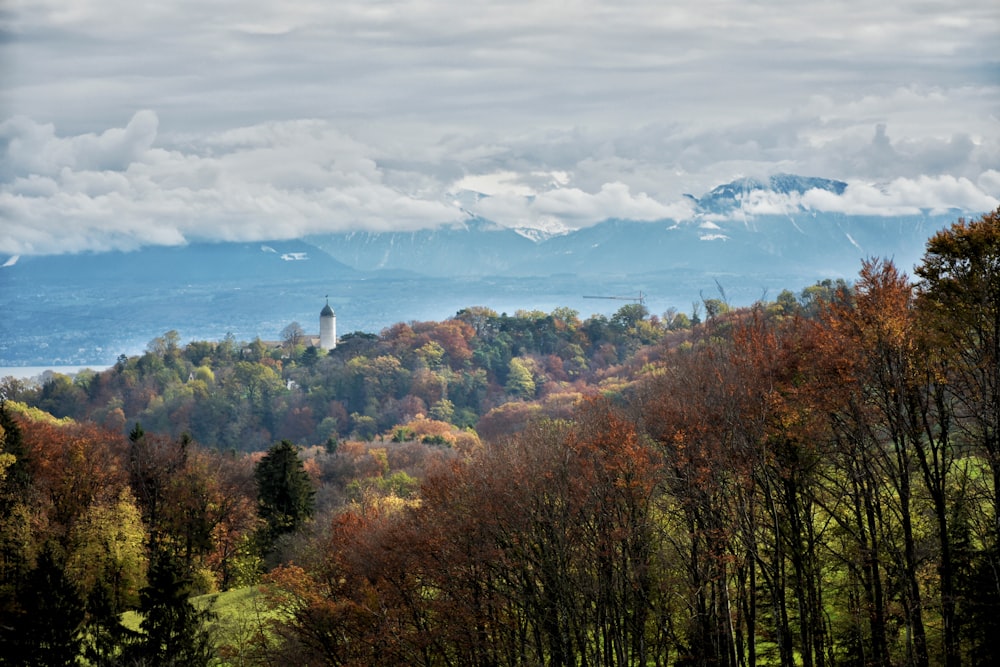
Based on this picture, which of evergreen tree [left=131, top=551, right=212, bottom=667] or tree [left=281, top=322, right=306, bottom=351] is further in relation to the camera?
tree [left=281, top=322, right=306, bottom=351]

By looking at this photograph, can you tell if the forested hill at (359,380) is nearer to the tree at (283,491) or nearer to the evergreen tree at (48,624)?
the tree at (283,491)

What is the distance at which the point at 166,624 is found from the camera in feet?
95.9

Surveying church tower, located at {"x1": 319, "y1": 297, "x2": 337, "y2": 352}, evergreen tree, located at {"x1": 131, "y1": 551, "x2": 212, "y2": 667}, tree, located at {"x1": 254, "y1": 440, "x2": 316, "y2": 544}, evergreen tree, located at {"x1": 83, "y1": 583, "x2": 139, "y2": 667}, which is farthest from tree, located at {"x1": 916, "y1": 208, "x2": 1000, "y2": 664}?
church tower, located at {"x1": 319, "y1": 297, "x2": 337, "y2": 352}

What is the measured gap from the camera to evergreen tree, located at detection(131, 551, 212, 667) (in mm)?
28938

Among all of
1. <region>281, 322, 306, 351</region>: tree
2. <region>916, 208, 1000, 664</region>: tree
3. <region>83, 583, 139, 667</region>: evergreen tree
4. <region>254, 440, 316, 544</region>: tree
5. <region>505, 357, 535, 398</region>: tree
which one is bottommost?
<region>83, 583, 139, 667</region>: evergreen tree

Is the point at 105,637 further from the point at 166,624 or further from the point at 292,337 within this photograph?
the point at 292,337

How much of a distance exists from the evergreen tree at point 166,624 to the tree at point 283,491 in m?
20.3

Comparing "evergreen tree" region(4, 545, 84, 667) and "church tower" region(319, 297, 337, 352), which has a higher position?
"church tower" region(319, 297, 337, 352)

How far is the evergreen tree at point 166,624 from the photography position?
2894cm

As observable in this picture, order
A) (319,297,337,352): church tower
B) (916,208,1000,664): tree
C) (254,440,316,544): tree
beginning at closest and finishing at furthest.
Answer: (916,208,1000,664): tree
(254,440,316,544): tree
(319,297,337,352): church tower

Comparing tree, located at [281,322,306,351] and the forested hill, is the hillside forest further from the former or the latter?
tree, located at [281,322,306,351]

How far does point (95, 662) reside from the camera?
30.2m

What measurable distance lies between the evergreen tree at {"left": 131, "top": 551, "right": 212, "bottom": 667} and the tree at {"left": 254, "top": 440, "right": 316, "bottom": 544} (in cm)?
2025

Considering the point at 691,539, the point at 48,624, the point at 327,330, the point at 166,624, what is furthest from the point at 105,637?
the point at 327,330
